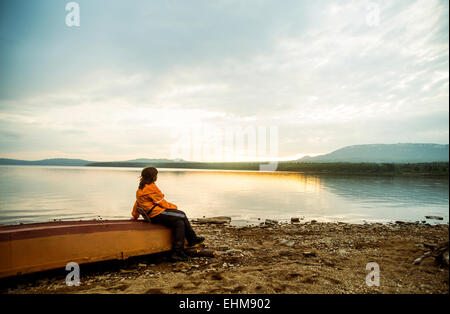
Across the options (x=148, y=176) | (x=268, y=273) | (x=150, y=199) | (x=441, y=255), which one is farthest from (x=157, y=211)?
(x=441, y=255)

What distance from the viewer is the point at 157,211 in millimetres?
6449

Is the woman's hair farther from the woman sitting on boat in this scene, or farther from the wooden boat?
the wooden boat

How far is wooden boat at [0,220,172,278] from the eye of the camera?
462cm

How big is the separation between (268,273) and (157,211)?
9.83ft

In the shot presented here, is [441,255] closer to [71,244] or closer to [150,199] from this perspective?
[150,199]

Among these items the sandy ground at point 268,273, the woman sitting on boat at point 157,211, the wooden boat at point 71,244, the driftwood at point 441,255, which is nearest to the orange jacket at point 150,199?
the woman sitting on boat at point 157,211

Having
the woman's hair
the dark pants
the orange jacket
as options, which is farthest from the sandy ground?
the woman's hair

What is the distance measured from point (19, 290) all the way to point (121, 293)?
6.18 feet

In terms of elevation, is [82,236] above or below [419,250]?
above

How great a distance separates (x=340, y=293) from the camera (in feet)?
14.7
